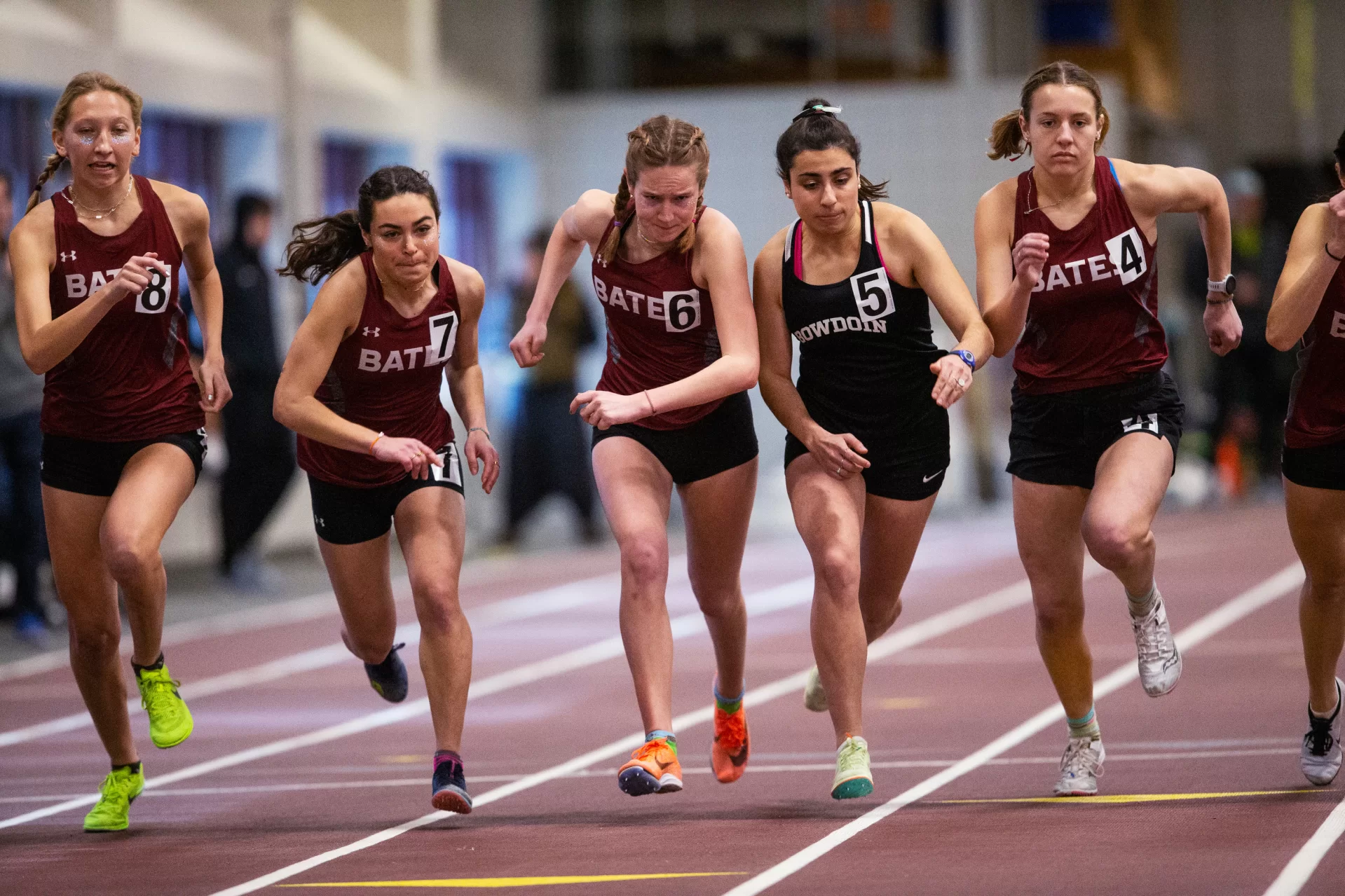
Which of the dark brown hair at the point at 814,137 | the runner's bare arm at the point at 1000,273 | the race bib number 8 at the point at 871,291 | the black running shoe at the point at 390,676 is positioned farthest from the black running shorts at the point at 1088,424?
the black running shoe at the point at 390,676

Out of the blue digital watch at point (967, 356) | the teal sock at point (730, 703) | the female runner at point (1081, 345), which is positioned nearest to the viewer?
the blue digital watch at point (967, 356)

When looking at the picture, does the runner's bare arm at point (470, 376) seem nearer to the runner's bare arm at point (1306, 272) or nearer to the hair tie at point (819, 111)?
the hair tie at point (819, 111)

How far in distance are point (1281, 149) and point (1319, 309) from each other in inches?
965

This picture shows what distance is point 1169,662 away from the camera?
20.1 feet

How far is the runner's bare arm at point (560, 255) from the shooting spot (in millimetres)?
6391

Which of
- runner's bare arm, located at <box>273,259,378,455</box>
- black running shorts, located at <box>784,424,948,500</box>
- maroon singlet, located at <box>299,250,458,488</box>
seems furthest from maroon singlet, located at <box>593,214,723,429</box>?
runner's bare arm, located at <box>273,259,378,455</box>

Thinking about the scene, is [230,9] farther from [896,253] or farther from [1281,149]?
[1281,149]

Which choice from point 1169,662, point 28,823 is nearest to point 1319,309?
point 1169,662

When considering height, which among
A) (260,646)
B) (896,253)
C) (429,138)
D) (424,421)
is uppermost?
(429,138)

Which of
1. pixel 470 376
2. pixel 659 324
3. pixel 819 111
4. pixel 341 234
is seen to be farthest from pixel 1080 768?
pixel 341 234

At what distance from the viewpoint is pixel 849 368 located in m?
6.22

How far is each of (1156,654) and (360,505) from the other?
2.48m

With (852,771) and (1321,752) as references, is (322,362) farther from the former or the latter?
(1321,752)

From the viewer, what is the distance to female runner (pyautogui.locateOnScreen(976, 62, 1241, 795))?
5941 millimetres
